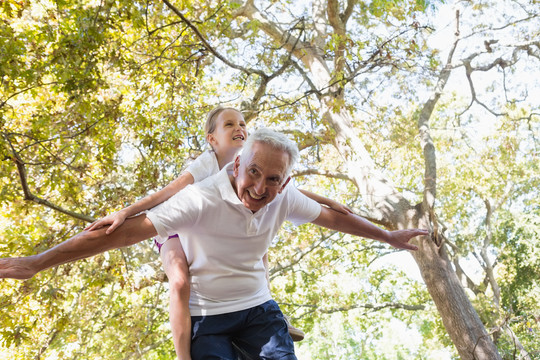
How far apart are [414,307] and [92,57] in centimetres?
1022

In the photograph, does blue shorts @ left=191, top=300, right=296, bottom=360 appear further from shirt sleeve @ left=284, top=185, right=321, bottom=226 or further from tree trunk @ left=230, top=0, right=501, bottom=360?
tree trunk @ left=230, top=0, right=501, bottom=360

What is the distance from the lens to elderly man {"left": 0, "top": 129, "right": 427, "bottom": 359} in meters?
2.04

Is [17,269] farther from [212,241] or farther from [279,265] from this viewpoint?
[279,265]

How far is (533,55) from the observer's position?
9.60 metres

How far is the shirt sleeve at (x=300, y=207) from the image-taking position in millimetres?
2354

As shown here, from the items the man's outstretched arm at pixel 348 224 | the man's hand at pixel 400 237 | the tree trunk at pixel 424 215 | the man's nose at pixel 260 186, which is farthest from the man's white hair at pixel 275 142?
the tree trunk at pixel 424 215

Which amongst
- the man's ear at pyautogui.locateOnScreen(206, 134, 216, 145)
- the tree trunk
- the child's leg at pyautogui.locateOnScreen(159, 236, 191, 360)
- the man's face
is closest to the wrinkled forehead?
the man's face

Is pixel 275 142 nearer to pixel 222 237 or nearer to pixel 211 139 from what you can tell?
pixel 222 237

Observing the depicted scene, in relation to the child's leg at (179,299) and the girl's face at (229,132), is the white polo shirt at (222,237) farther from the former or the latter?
the girl's face at (229,132)

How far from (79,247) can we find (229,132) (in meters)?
1.60

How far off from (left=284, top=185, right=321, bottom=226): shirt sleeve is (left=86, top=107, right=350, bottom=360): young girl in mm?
222

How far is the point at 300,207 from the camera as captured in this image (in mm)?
2391

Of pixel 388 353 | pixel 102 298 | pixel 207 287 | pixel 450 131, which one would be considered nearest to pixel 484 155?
pixel 450 131

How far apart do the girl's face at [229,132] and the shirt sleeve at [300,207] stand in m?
0.90
